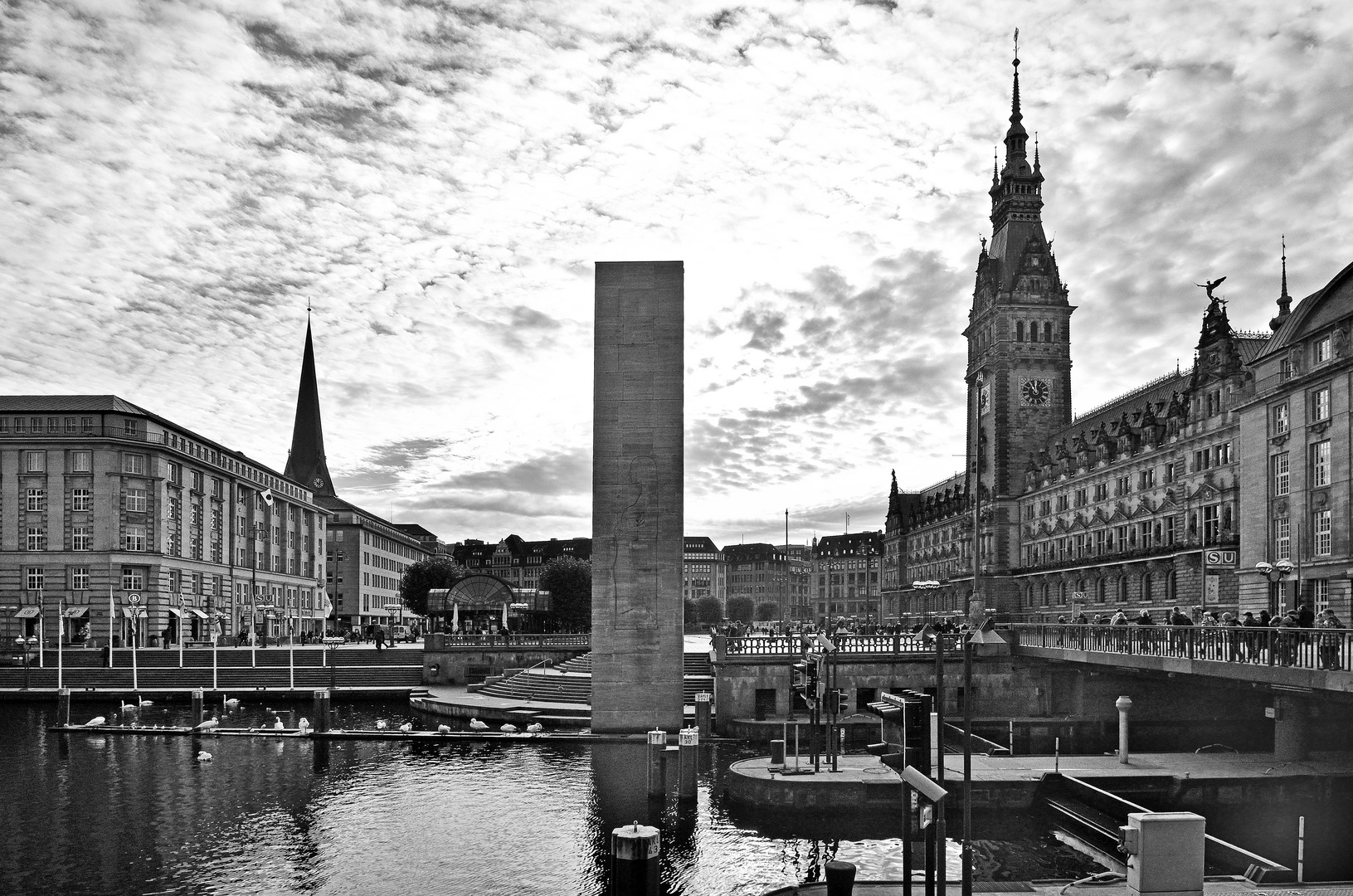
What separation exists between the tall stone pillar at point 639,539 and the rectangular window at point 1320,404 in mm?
35107

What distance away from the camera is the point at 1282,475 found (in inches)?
2458

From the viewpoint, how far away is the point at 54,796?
3719 centimetres

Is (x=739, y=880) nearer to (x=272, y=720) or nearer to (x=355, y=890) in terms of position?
(x=355, y=890)

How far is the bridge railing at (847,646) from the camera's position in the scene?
56.3 m

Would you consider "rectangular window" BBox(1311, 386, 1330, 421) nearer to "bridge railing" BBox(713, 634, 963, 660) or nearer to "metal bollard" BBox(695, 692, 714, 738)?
"bridge railing" BBox(713, 634, 963, 660)

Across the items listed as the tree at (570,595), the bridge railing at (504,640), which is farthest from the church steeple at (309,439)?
the bridge railing at (504,640)

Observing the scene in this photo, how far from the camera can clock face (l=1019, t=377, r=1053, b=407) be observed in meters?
123

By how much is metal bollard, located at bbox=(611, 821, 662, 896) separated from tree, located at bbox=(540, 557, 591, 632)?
10068cm

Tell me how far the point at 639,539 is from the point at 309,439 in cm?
14081

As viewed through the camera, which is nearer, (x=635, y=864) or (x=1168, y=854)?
(x=1168, y=854)

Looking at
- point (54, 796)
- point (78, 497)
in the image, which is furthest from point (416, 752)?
point (78, 497)

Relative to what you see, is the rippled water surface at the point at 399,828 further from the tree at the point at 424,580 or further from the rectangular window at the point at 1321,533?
the tree at the point at 424,580

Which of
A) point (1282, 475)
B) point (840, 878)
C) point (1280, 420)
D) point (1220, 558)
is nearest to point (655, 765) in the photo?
point (840, 878)

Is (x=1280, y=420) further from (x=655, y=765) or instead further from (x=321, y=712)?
(x=321, y=712)
